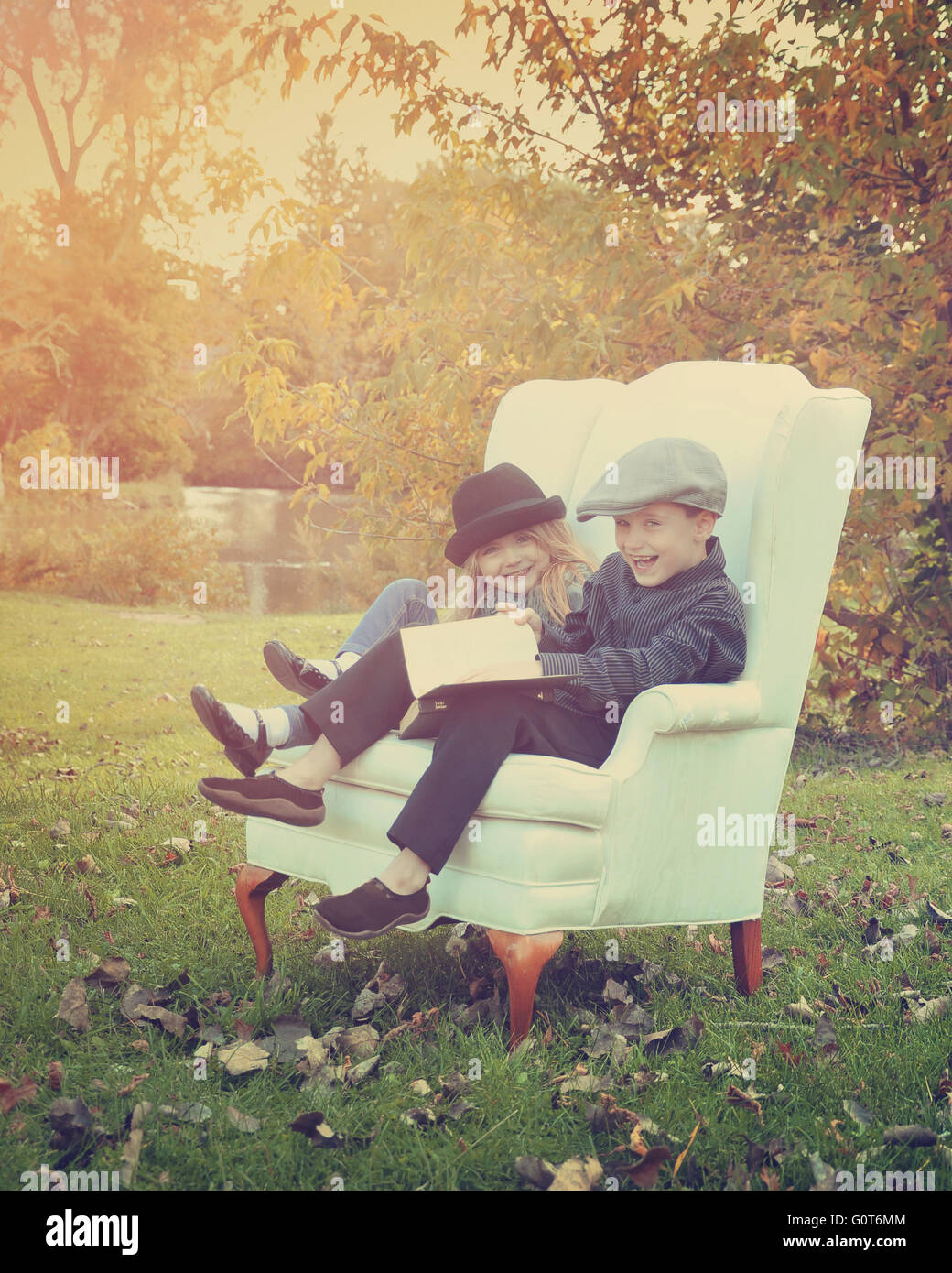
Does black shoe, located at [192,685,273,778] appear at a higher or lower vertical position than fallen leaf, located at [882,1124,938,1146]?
higher

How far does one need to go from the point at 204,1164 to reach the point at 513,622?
4.41 ft

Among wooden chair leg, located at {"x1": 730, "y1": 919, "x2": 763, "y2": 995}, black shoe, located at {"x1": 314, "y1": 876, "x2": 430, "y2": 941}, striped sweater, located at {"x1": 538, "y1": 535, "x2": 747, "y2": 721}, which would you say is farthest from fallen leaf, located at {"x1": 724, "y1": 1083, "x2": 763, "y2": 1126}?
striped sweater, located at {"x1": 538, "y1": 535, "x2": 747, "y2": 721}

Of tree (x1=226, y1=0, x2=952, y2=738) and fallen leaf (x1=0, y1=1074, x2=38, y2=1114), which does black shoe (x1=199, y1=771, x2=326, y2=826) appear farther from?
tree (x1=226, y1=0, x2=952, y2=738)

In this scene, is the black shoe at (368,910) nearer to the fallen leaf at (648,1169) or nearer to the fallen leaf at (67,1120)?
the fallen leaf at (67,1120)

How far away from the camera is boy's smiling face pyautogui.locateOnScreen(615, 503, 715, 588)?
112 inches

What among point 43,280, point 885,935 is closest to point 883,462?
point 885,935

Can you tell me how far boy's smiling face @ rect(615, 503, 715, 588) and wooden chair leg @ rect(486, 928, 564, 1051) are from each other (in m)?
0.92

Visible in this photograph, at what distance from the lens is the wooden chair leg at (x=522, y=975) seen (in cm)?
251

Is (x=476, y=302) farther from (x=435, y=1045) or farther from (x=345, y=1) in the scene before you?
(x=435, y=1045)

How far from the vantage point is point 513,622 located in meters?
2.84

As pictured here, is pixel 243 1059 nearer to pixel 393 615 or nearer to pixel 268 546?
pixel 393 615

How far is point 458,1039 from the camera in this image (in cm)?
256

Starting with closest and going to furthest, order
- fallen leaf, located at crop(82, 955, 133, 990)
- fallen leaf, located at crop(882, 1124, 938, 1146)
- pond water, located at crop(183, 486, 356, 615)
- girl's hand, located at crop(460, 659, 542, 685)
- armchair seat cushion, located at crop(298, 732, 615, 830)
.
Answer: fallen leaf, located at crop(882, 1124, 938, 1146) → armchair seat cushion, located at crop(298, 732, 615, 830) → girl's hand, located at crop(460, 659, 542, 685) → fallen leaf, located at crop(82, 955, 133, 990) → pond water, located at crop(183, 486, 356, 615)

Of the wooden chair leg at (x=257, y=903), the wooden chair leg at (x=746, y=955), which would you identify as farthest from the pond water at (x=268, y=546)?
the wooden chair leg at (x=746, y=955)
